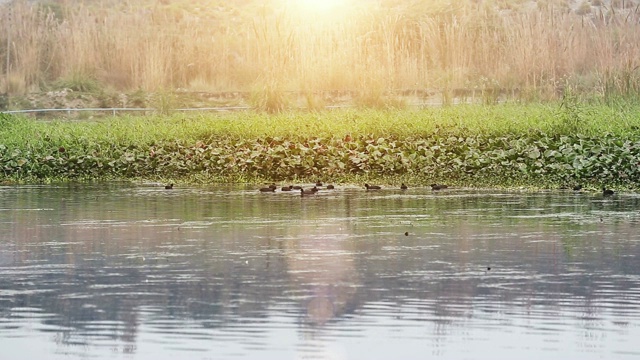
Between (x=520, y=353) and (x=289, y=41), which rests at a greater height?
(x=289, y=41)

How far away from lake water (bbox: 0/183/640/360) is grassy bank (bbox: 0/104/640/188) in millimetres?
1775

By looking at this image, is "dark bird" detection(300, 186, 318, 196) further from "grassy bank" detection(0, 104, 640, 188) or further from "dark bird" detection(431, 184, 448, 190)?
"grassy bank" detection(0, 104, 640, 188)

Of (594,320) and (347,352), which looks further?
(594,320)

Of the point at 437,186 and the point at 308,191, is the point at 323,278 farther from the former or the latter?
the point at 437,186

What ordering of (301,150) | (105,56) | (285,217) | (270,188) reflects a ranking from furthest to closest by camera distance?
(105,56)
(301,150)
(270,188)
(285,217)

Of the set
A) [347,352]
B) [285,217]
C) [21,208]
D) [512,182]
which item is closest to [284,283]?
[347,352]

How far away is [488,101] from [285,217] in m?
11.8

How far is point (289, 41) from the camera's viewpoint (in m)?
26.0

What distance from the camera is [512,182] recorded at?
53.8 ft

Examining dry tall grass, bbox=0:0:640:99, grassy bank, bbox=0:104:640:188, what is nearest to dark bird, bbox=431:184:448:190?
grassy bank, bbox=0:104:640:188

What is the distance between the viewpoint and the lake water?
23.1 ft

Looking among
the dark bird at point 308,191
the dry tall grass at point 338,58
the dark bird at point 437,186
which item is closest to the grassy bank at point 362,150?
the dark bird at point 437,186

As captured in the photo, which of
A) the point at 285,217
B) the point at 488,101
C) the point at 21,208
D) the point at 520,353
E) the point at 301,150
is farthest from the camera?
the point at 488,101

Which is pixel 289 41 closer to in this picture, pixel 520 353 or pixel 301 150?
pixel 301 150
